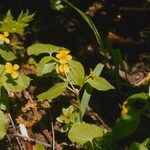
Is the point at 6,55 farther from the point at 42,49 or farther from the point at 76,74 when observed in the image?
the point at 76,74

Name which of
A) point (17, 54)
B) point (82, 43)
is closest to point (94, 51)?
point (82, 43)

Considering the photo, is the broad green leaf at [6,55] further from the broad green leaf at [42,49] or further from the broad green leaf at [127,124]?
the broad green leaf at [127,124]

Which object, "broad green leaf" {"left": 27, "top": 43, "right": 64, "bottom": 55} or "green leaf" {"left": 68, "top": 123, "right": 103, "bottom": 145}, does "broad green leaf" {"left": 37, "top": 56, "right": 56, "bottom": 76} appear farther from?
"green leaf" {"left": 68, "top": 123, "right": 103, "bottom": 145}

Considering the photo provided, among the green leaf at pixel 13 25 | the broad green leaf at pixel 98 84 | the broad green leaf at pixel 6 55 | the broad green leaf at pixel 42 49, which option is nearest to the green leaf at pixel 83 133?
the broad green leaf at pixel 98 84

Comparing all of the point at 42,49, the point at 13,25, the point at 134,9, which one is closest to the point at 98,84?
the point at 42,49

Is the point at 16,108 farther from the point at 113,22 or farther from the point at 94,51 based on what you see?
the point at 113,22

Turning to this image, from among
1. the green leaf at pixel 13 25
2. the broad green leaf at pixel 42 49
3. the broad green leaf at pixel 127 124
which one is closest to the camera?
the broad green leaf at pixel 127 124

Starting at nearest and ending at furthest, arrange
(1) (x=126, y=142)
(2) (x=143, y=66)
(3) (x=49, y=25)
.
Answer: (1) (x=126, y=142) < (2) (x=143, y=66) < (3) (x=49, y=25)

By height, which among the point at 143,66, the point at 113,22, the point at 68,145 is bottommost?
the point at 68,145
